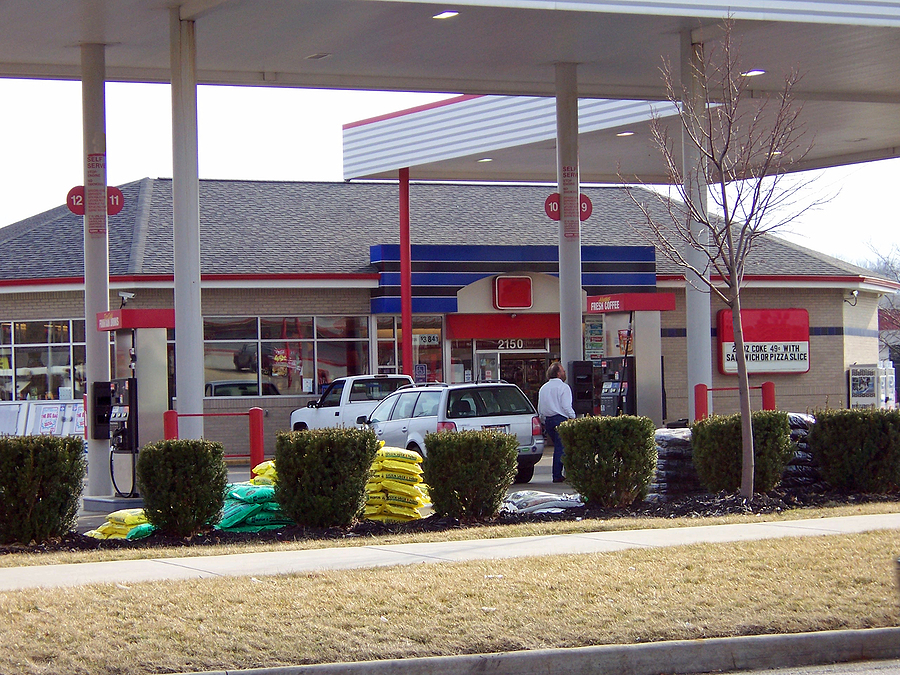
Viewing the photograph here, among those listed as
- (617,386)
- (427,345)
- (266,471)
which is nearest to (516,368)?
(427,345)

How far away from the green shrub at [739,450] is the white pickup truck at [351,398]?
10490 mm

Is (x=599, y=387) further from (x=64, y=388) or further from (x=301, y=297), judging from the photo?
(x=64, y=388)

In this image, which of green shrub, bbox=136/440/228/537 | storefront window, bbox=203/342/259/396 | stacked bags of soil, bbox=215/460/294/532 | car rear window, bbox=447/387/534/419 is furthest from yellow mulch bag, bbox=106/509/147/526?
storefront window, bbox=203/342/259/396

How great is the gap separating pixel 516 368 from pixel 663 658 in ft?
74.5

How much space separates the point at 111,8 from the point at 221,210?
15.7m

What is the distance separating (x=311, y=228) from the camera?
102 ft

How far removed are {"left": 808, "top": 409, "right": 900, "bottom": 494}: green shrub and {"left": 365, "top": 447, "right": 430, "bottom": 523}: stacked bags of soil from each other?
5282mm

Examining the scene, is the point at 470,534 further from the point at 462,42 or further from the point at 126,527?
the point at 462,42

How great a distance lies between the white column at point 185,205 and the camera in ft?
53.7

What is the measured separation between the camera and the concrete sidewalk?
9.13m

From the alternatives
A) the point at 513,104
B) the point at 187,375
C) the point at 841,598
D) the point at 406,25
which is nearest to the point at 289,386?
the point at 513,104

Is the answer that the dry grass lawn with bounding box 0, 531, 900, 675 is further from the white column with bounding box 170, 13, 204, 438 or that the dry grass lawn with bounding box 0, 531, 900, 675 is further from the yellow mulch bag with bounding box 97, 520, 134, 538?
the white column with bounding box 170, 13, 204, 438

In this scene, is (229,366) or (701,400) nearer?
(701,400)

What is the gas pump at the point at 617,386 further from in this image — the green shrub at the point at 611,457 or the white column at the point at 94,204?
the white column at the point at 94,204
